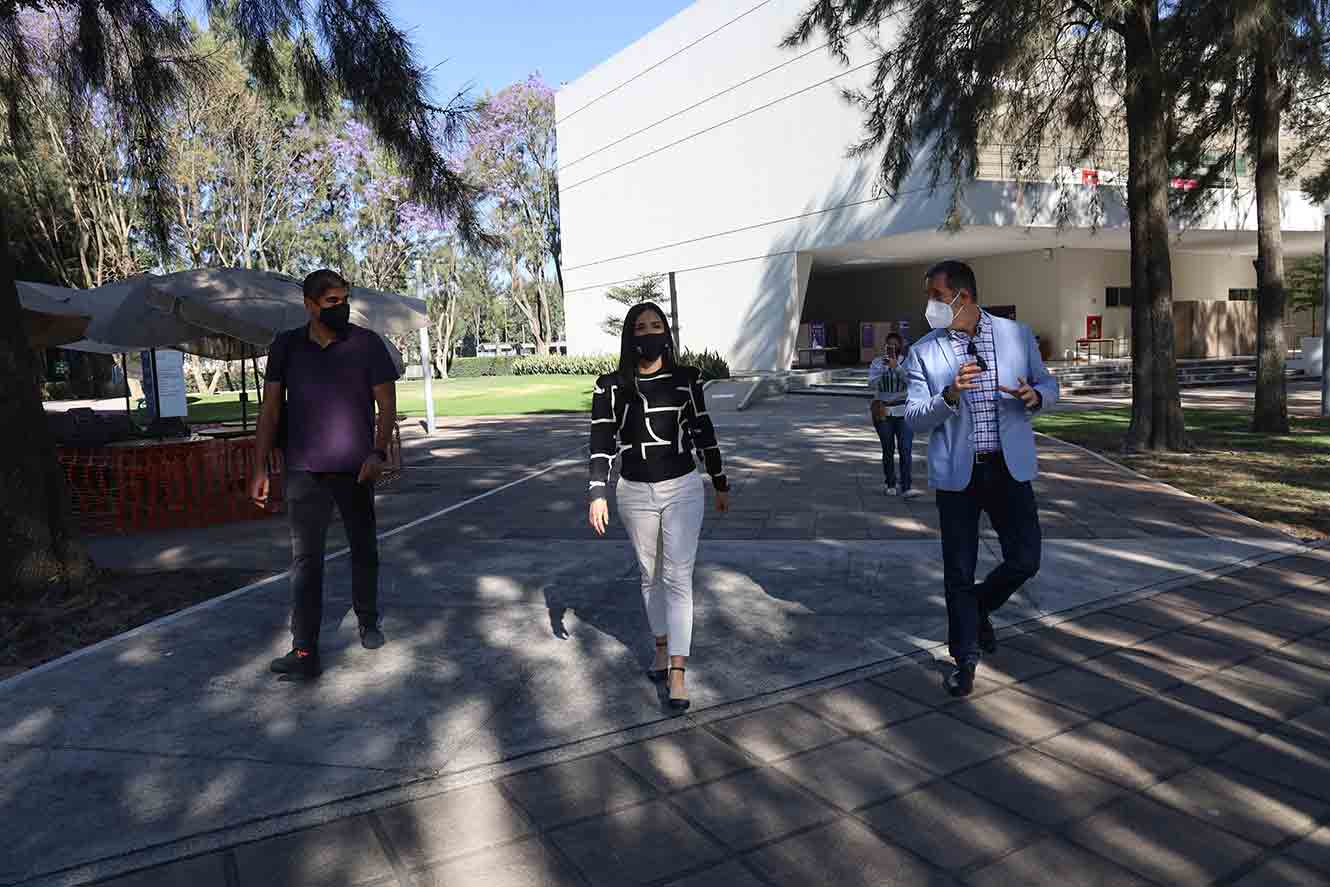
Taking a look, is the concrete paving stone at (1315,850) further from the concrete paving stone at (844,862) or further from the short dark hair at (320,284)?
the short dark hair at (320,284)

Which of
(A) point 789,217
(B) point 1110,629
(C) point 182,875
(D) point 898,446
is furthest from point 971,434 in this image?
(A) point 789,217

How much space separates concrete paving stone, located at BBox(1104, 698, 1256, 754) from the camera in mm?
3387

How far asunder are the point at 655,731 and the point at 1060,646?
210 cm

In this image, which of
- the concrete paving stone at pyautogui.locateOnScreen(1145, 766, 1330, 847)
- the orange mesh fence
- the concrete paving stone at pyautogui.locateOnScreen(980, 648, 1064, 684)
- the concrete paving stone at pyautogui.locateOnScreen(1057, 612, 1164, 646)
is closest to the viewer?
the concrete paving stone at pyautogui.locateOnScreen(1145, 766, 1330, 847)

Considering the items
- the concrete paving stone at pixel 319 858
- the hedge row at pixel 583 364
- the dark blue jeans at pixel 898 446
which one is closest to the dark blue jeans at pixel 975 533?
the concrete paving stone at pixel 319 858

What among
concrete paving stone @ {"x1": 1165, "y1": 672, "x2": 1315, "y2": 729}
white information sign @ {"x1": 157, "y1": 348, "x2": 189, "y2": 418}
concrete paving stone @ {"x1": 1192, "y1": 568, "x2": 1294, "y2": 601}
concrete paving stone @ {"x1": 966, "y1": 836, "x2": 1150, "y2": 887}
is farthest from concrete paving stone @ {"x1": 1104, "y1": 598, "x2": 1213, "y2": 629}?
white information sign @ {"x1": 157, "y1": 348, "x2": 189, "y2": 418}

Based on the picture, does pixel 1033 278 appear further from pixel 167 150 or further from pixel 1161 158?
pixel 167 150

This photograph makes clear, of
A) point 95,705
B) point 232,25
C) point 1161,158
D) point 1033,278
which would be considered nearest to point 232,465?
point 232,25

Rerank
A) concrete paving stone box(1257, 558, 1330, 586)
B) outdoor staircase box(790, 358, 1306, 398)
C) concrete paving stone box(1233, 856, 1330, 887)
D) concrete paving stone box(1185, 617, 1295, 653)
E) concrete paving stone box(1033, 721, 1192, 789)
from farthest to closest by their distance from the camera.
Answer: outdoor staircase box(790, 358, 1306, 398)
concrete paving stone box(1257, 558, 1330, 586)
concrete paving stone box(1185, 617, 1295, 653)
concrete paving stone box(1033, 721, 1192, 789)
concrete paving stone box(1233, 856, 1330, 887)

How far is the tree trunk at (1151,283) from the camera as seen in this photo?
1110cm

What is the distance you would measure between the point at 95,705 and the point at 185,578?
7.47 ft

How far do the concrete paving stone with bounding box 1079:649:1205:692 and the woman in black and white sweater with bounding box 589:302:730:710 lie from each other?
1.88 metres

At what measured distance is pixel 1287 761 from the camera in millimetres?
3209

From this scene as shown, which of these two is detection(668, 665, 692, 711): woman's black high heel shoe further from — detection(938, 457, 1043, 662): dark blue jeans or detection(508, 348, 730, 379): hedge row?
detection(508, 348, 730, 379): hedge row
